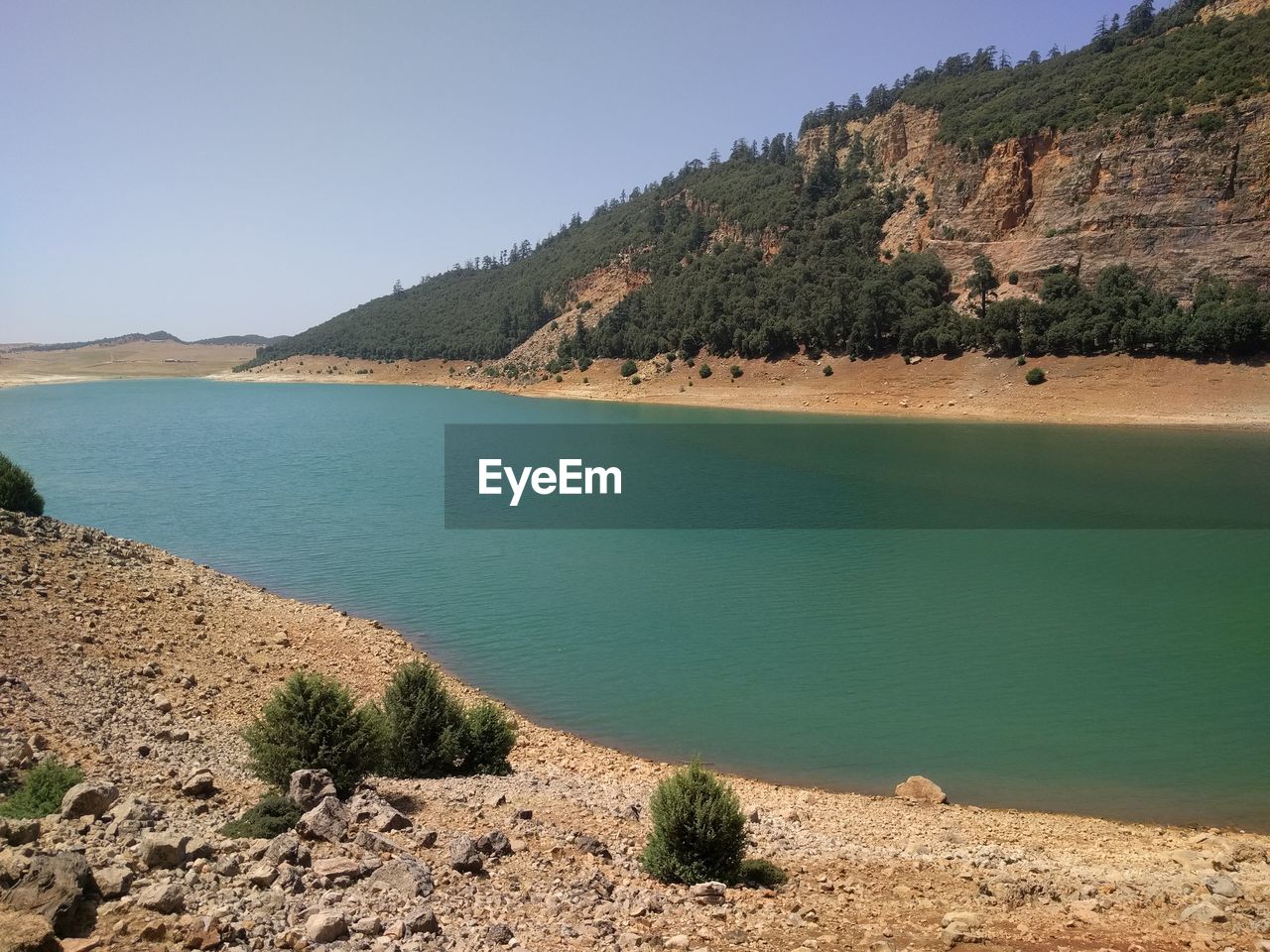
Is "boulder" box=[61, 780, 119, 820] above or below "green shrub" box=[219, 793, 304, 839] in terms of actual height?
above

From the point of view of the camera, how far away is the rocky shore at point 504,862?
5.04 metres

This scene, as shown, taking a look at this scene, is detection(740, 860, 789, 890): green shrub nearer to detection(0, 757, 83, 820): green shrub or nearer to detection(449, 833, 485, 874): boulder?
detection(449, 833, 485, 874): boulder

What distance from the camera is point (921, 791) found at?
32.4 ft

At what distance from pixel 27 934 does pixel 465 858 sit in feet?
9.02

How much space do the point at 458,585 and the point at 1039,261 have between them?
56.0 meters

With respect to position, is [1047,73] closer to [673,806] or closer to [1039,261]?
[1039,261]

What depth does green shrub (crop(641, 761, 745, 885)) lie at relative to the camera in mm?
6703

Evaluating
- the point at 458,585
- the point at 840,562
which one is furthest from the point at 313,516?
the point at 840,562

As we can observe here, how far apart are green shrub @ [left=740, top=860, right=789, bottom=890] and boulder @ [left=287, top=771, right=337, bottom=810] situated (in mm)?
3467

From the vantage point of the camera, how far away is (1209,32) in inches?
2461

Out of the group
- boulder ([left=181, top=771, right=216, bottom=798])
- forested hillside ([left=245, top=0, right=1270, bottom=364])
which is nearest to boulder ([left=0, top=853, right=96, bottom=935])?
boulder ([left=181, top=771, right=216, bottom=798])

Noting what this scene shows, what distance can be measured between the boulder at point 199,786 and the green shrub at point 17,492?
1387cm

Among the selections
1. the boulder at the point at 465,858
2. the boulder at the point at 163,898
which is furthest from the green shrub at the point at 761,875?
the boulder at the point at 163,898

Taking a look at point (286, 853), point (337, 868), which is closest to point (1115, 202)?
point (337, 868)
